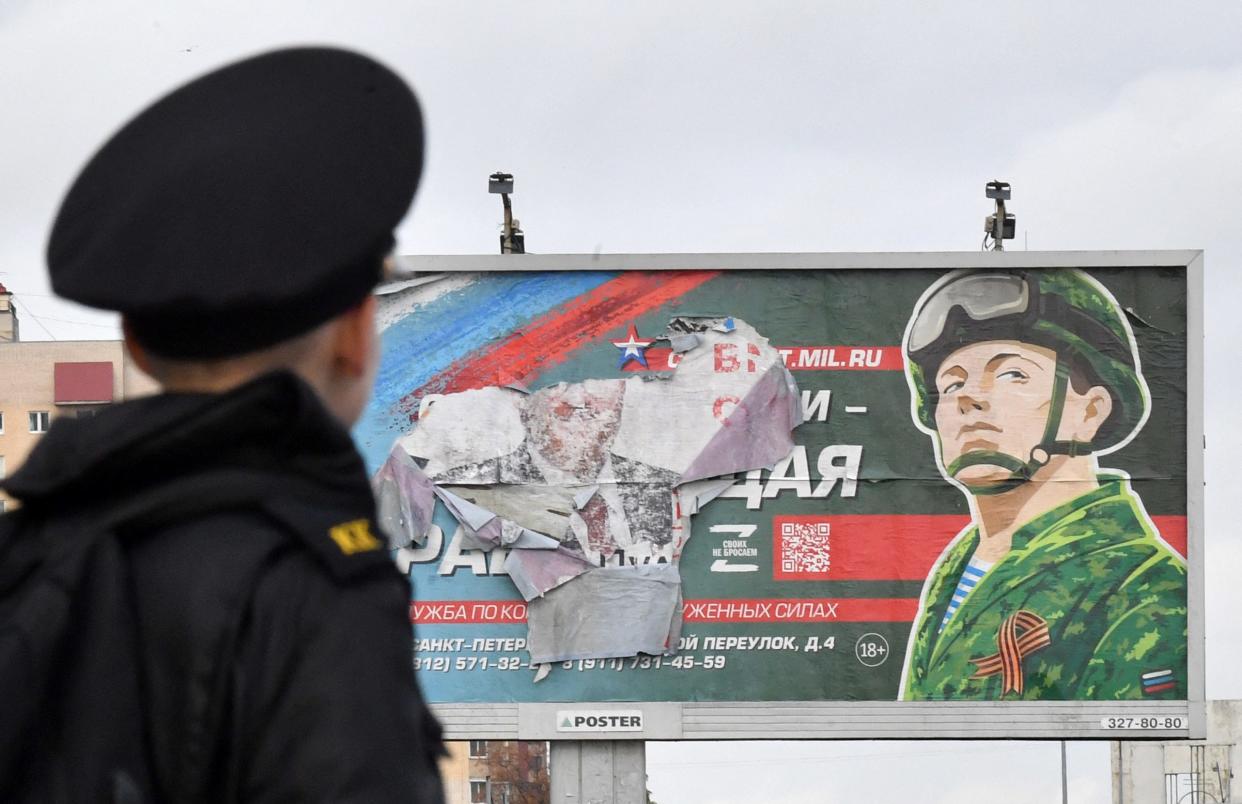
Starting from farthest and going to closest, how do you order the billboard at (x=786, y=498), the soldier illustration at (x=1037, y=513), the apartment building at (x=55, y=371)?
the apartment building at (x=55, y=371) → the soldier illustration at (x=1037, y=513) → the billboard at (x=786, y=498)

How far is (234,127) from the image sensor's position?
144cm

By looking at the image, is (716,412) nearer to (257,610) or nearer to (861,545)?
(861,545)

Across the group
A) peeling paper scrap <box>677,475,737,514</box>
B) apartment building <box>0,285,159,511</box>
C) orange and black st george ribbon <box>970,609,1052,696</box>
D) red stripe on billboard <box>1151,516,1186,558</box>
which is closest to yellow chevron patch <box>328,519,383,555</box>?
peeling paper scrap <box>677,475,737,514</box>

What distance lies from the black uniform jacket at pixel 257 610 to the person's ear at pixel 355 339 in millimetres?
96

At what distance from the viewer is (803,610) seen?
1466cm

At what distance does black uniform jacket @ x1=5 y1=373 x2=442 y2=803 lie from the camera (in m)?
1.25

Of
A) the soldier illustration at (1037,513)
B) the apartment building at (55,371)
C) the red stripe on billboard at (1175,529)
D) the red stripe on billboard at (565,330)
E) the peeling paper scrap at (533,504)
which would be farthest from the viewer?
the apartment building at (55,371)

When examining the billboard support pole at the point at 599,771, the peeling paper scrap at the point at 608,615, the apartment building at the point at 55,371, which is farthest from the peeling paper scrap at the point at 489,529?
the apartment building at the point at 55,371

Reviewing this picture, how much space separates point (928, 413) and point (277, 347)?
1373 cm

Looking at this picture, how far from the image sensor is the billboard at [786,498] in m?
14.6

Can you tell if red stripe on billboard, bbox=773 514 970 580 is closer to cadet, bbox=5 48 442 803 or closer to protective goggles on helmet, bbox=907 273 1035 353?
protective goggles on helmet, bbox=907 273 1035 353

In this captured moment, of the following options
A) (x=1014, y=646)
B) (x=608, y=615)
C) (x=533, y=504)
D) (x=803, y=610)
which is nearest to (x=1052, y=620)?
(x=1014, y=646)

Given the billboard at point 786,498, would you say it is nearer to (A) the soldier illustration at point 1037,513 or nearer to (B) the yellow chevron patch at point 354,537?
(A) the soldier illustration at point 1037,513

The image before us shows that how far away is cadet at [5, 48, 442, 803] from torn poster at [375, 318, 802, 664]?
13.0m
